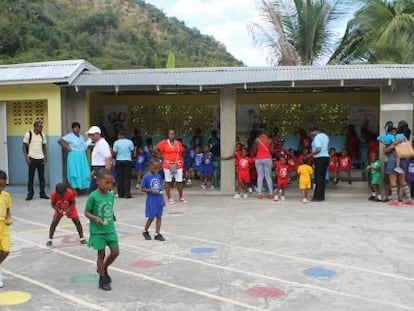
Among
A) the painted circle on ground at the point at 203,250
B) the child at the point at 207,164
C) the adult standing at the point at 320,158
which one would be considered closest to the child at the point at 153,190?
the painted circle on ground at the point at 203,250

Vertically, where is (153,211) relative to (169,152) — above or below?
below

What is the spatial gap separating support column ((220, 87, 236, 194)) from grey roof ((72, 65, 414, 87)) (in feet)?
1.84

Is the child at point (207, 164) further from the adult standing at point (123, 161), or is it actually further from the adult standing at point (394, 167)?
the adult standing at point (394, 167)

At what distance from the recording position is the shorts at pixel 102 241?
19.2ft

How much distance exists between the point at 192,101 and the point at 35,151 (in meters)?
5.57

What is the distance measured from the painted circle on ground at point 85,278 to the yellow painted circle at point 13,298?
2.09ft

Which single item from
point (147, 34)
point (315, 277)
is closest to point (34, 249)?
point (315, 277)

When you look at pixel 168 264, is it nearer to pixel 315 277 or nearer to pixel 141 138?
pixel 315 277

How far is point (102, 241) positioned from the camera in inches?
231

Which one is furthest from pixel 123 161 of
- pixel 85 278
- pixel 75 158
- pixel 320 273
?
pixel 320 273

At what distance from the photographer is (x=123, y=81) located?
12898 millimetres

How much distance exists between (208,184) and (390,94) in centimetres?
509

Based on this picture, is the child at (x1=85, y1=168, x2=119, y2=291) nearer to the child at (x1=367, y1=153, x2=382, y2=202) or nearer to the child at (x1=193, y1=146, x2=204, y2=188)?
the child at (x1=367, y1=153, x2=382, y2=202)

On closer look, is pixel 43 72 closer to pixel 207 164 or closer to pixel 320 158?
pixel 207 164
